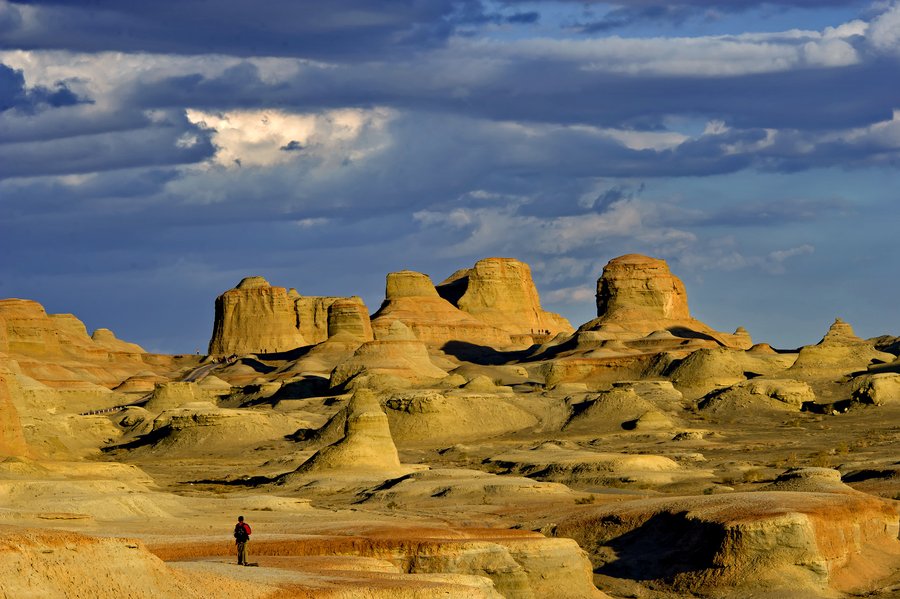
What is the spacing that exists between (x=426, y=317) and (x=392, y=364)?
56.1m

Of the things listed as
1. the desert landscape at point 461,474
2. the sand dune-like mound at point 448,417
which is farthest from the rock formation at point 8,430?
the sand dune-like mound at point 448,417

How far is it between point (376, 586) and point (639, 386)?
70.6m

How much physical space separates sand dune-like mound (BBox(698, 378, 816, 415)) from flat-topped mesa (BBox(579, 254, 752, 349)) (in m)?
63.5

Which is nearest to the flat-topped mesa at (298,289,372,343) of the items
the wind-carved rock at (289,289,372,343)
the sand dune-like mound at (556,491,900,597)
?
the wind-carved rock at (289,289,372,343)

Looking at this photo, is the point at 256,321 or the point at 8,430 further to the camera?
the point at 256,321

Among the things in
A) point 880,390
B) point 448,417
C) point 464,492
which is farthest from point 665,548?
point 880,390

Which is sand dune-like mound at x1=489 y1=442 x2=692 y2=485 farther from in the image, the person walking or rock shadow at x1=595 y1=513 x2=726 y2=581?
the person walking

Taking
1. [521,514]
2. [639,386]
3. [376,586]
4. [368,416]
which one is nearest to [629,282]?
[639,386]

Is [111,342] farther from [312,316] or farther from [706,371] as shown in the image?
[706,371]

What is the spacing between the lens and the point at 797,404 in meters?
84.4

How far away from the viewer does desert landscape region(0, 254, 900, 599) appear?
2644 cm

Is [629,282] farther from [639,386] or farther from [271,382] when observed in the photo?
[639,386]

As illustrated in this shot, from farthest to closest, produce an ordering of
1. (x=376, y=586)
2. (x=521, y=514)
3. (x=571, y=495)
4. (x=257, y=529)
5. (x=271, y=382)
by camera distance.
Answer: (x=271, y=382) < (x=571, y=495) < (x=521, y=514) < (x=257, y=529) < (x=376, y=586)

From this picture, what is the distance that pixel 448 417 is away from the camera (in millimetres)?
78375
